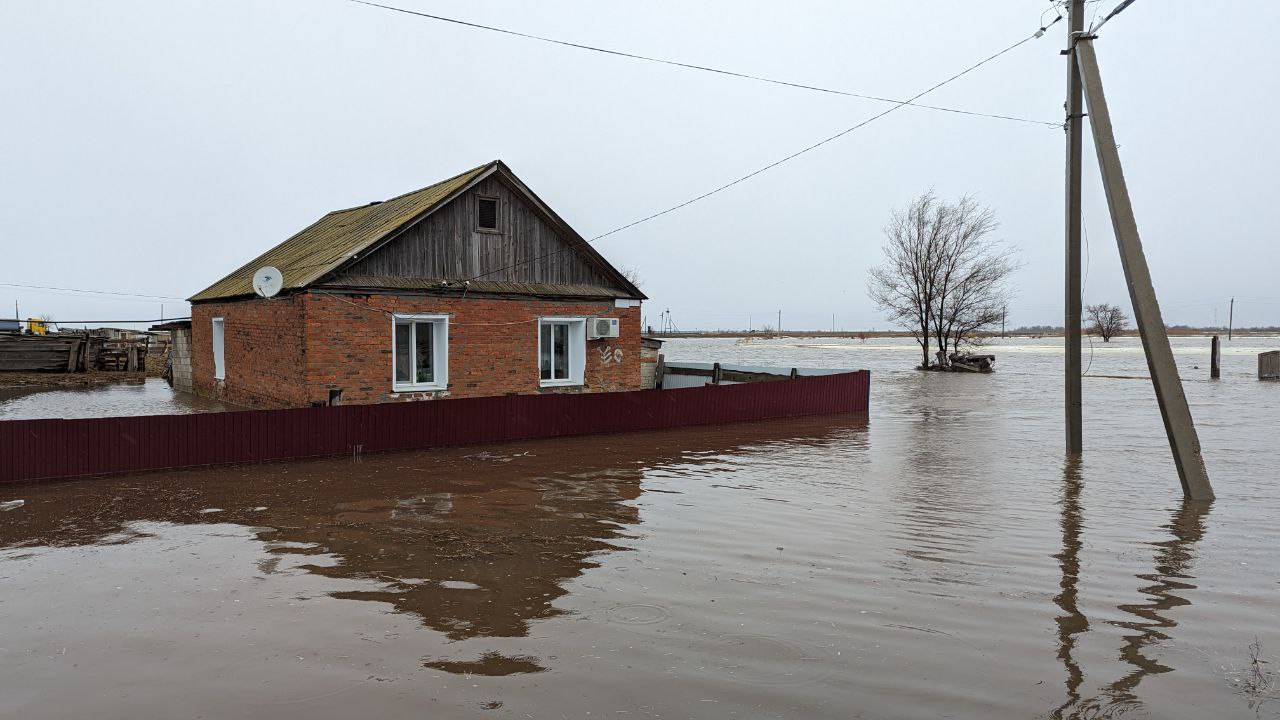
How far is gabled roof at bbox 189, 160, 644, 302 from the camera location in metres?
16.2

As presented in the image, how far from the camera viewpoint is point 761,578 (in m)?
5.96

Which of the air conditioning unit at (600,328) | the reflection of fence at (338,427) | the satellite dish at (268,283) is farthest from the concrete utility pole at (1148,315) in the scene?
the satellite dish at (268,283)

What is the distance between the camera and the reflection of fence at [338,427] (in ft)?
34.1

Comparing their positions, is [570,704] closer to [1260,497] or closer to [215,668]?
[215,668]

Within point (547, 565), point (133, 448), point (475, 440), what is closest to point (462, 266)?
point (475, 440)

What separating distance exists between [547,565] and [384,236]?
459 inches

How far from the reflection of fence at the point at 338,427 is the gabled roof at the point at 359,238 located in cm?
390

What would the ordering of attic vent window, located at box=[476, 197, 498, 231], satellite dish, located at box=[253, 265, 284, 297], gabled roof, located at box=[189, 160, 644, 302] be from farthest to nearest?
attic vent window, located at box=[476, 197, 498, 231] < gabled roof, located at box=[189, 160, 644, 302] < satellite dish, located at box=[253, 265, 284, 297]

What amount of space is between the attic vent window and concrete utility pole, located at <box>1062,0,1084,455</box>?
39.5ft

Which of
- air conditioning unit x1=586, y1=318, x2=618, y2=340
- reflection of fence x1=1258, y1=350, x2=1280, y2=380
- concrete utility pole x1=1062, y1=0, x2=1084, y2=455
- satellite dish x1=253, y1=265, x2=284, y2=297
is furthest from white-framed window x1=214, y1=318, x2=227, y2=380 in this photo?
reflection of fence x1=1258, y1=350, x2=1280, y2=380

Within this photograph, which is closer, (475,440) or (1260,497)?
(1260,497)

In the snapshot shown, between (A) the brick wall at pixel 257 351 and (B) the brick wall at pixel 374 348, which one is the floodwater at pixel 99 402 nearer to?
(A) the brick wall at pixel 257 351

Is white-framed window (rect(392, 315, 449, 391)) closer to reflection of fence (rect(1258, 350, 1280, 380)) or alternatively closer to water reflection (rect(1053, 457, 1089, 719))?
water reflection (rect(1053, 457, 1089, 719))

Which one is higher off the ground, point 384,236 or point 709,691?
point 384,236
